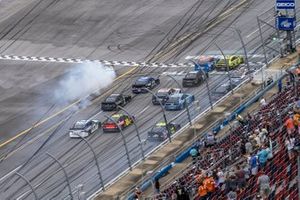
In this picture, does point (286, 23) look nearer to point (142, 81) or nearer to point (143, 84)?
point (143, 84)

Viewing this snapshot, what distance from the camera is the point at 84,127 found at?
56312mm

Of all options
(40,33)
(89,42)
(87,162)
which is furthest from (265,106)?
(40,33)

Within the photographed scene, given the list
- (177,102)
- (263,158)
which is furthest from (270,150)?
(177,102)

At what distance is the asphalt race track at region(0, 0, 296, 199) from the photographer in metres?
50.3

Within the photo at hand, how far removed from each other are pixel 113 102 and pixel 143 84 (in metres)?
4.09

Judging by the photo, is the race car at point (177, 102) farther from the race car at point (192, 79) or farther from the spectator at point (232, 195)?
the spectator at point (232, 195)

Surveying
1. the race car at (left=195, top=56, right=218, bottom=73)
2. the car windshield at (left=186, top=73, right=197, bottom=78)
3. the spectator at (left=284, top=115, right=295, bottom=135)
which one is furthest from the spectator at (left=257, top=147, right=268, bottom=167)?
the race car at (left=195, top=56, right=218, bottom=73)

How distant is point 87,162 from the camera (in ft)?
164

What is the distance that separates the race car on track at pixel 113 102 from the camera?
6031cm

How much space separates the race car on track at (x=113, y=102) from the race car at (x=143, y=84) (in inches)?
77.9

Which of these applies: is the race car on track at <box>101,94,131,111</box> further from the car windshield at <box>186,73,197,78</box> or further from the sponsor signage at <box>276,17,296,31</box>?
the sponsor signage at <box>276,17,296,31</box>

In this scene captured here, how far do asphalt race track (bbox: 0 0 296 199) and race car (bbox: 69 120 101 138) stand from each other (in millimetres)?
460

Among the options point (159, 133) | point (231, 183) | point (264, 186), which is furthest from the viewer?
point (159, 133)

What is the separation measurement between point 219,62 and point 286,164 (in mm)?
33060
